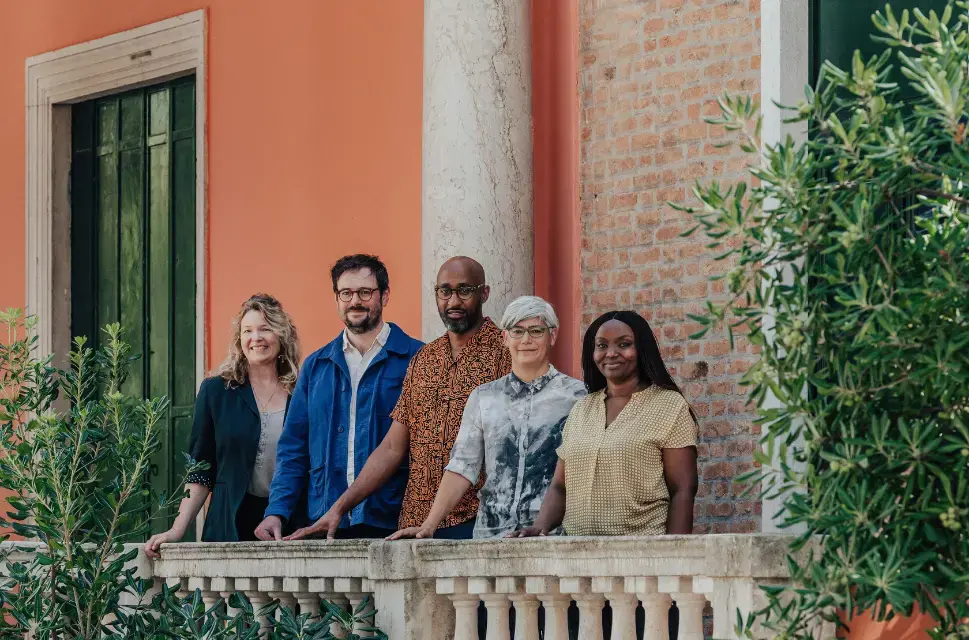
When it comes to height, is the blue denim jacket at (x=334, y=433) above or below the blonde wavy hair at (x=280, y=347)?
below

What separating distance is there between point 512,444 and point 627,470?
0.59 meters

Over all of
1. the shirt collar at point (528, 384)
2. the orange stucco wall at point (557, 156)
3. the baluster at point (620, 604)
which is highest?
the orange stucco wall at point (557, 156)

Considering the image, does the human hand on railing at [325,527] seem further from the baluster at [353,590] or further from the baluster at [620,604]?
the baluster at [620,604]

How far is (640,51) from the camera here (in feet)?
25.3

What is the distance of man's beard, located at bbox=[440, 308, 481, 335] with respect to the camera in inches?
246

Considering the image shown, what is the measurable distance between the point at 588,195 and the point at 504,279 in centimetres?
56

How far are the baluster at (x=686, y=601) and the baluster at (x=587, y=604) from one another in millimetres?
304

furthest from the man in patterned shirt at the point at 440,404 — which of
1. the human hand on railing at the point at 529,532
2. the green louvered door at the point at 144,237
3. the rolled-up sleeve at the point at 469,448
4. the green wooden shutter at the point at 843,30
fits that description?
the green louvered door at the point at 144,237

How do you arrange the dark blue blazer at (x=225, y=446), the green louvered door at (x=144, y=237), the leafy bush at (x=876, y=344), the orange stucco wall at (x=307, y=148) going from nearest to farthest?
the leafy bush at (x=876, y=344) < the dark blue blazer at (x=225, y=446) < the orange stucco wall at (x=307, y=148) < the green louvered door at (x=144, y=237)

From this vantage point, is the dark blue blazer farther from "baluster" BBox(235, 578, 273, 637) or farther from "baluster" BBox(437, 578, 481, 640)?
"baluster" BBox(437, 578, 481, 640)

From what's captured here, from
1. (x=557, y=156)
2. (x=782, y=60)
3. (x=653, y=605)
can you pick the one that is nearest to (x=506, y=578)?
(x=653, y=605)

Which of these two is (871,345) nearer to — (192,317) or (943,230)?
(943,230)

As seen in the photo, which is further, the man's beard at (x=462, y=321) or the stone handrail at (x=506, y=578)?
the man's beard at (x=462, y=321)

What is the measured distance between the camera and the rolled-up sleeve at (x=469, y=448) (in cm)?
593
